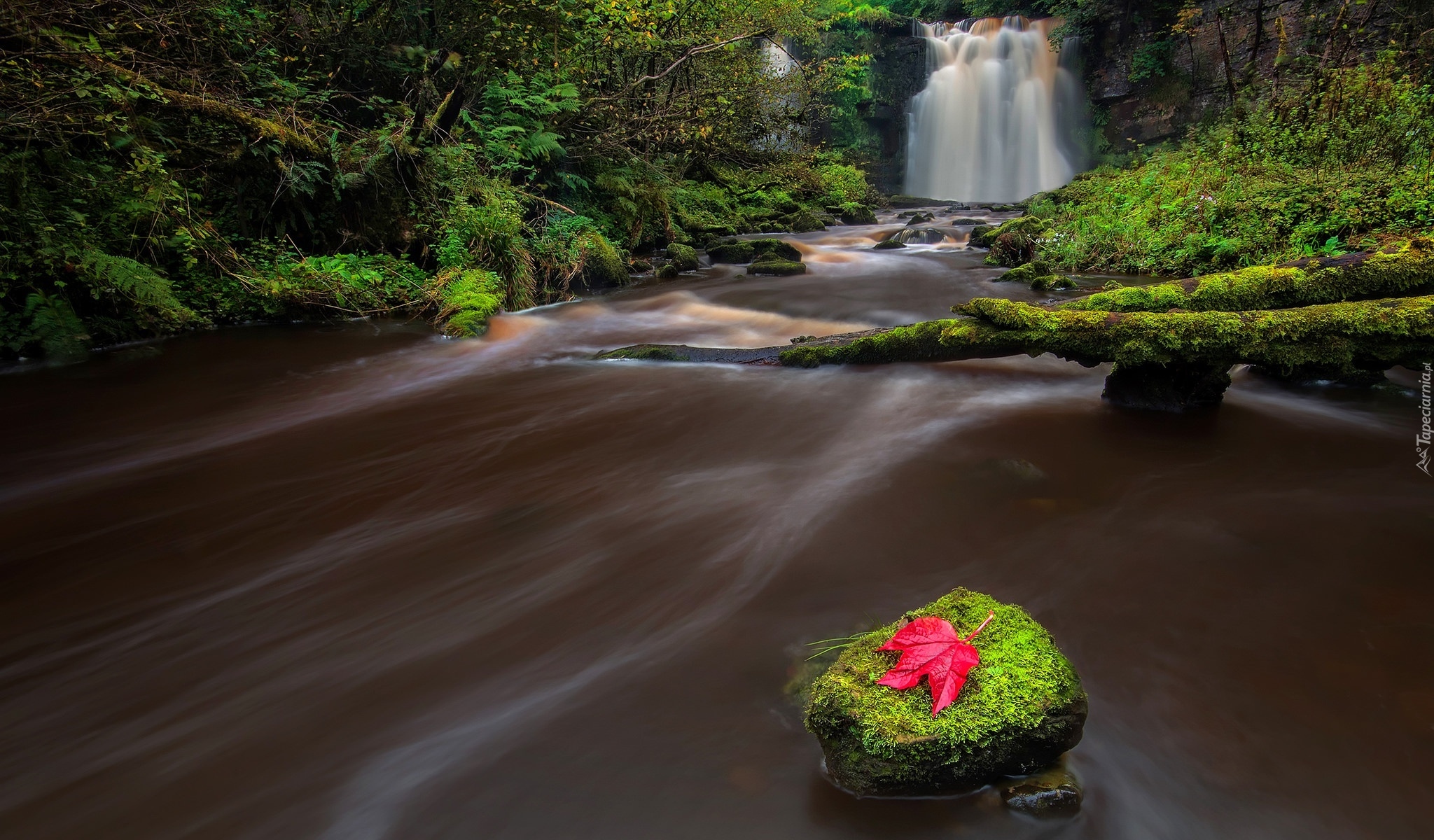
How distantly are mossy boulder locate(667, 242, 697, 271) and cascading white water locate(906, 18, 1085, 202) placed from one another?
21.9 metres

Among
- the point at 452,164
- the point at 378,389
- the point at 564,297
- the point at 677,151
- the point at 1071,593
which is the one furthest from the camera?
the point at 677,151

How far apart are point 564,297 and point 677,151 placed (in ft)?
22.0

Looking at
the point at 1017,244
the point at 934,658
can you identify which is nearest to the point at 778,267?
the point at 1017,244

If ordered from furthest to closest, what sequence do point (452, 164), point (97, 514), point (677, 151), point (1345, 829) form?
point (677, 151)
point (452, 164)
point (97, 514)
point (1345, 829)

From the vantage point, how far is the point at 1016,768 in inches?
71.8

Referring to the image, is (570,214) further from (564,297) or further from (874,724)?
(874,724)

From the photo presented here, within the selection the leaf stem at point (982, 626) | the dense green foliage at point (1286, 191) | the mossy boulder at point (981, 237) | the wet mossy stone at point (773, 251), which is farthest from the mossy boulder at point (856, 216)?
the leaf stem at point (982, 626)

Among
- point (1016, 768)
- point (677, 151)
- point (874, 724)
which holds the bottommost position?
point (1016, 768)

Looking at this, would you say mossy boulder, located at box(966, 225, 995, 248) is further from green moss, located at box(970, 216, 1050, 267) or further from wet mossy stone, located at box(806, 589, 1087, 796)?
wet mossy stone, located at box(806, 589, 1087, 796)

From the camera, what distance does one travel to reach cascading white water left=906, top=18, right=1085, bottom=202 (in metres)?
29.5

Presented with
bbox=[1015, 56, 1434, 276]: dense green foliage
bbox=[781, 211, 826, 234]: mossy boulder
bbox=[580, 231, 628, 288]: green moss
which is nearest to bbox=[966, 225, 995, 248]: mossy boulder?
bbox=[1015, 56, 1434, 276]: dense green foliage

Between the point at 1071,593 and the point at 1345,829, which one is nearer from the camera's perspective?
Answer: the point at 1345,829

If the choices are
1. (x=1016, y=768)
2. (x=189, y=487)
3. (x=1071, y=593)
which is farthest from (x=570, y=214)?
(x=1016, y=768)

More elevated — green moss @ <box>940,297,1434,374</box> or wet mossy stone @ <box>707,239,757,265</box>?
wet mossy stone @ <box>707,239,757,265</box>
